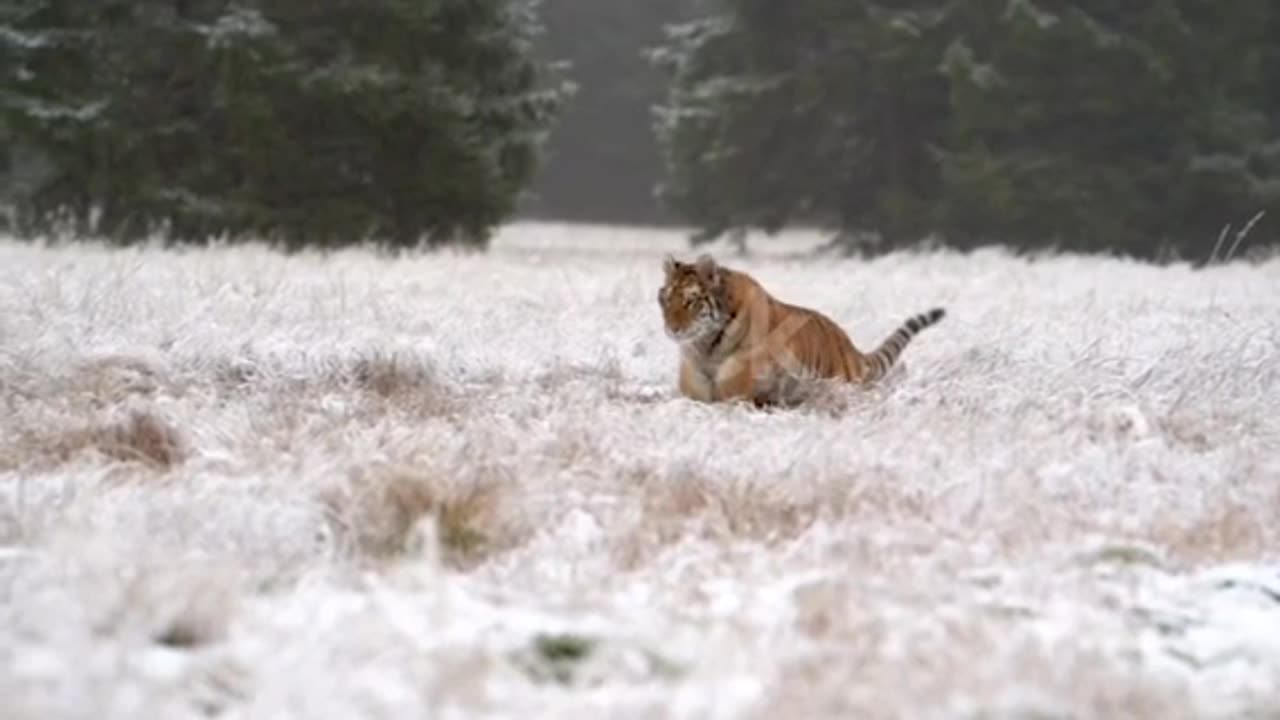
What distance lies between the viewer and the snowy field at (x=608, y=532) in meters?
2.43

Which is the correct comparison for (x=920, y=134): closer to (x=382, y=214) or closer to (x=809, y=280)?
(x=382, y=214)

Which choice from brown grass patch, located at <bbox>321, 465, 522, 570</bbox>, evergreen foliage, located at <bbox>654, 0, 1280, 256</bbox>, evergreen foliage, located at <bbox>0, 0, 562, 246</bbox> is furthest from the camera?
evergreen foliage, located at <bbox>654, 0, 1280, 256</bbox>

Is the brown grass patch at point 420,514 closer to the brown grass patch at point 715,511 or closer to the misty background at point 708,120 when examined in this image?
the brown grass patch at point 715,511

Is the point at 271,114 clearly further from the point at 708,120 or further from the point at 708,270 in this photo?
the point at 708,270

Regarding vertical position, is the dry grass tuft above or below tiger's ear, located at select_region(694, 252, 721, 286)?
below

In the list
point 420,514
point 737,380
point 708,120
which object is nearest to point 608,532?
point 420,514

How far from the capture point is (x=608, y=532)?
3463 mm

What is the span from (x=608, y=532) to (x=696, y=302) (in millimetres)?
2397

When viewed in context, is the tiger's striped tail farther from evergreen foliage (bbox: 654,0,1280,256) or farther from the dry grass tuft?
evergreen foliage (bbox: 654,0,1280,256)

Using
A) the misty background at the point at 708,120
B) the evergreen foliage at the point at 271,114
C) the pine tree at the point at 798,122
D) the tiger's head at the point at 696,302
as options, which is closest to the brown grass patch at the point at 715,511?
the tiger's head at the point at 696,302

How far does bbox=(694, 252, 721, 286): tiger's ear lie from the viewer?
5.77m

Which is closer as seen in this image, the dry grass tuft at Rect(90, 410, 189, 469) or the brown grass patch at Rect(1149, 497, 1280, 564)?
the brown grass patch at Rect(1149, 497, 1280, 564)

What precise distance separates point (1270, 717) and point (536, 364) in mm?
4248

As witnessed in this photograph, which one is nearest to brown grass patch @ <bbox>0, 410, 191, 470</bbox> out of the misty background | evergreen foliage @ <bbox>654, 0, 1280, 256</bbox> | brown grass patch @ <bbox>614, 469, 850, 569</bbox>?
brown grass patch @ <bbox>614, 469, 850, 569</bbox>
